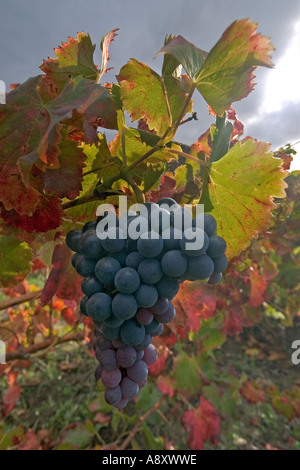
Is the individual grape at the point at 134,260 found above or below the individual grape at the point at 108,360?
above

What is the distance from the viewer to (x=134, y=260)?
57cm

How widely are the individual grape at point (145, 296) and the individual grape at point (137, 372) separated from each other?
179 millimetres

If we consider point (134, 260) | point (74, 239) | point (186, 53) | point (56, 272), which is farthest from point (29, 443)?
point (186, 53)

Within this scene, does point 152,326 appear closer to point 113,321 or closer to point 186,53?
point 113,321

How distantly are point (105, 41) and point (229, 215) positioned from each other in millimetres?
476

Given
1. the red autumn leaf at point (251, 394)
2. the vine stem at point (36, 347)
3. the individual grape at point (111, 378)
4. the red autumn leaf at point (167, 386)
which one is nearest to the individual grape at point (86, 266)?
the individual grape at point (111, 378)

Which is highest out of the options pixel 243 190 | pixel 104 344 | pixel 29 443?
pixel 243 190

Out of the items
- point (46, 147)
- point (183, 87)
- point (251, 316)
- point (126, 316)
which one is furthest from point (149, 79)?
point (251, 316)

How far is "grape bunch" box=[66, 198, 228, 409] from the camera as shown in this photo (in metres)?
0.55

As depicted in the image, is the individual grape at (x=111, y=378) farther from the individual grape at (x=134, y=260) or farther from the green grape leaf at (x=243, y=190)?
the green grape leaf at (x=243, y=190)

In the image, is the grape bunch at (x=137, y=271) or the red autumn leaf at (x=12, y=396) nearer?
the grape bunch at (x=137, y=271)

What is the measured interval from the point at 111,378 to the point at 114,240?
11.4 inches

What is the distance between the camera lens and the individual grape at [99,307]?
0.56 meters
